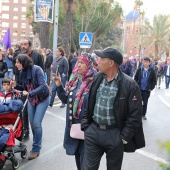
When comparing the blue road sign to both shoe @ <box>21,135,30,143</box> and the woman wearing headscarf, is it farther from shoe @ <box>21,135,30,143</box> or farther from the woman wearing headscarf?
the woman wearing headscarf

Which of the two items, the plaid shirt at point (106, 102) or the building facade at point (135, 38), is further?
the building facade at point (135, 38)

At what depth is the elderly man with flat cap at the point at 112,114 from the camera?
3002 millimetres

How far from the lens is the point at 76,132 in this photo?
11.6 feet

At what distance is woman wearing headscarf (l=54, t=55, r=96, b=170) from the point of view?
355 cm

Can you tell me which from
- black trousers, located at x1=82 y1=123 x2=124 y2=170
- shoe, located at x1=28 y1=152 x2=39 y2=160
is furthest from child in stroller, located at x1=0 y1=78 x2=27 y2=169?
black trousers, located at x1=82 y1=123 x2=124 y2=170

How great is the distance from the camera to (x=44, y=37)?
48.9ft

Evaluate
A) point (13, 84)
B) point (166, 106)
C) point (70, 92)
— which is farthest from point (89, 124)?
point (166, 106)

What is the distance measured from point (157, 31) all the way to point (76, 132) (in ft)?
158

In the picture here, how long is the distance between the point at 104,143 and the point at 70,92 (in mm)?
853

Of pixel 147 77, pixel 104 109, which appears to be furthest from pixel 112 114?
pixel 147 77

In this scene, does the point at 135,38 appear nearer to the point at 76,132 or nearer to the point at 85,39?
the point at 85,39

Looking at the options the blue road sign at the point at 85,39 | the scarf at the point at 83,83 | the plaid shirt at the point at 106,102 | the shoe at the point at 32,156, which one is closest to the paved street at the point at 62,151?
the shoe at the point at 32,156

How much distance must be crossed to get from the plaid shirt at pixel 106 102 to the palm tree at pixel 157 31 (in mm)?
47642

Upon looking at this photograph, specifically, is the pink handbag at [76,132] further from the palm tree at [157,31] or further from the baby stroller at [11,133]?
the palm tree at [157,31]
